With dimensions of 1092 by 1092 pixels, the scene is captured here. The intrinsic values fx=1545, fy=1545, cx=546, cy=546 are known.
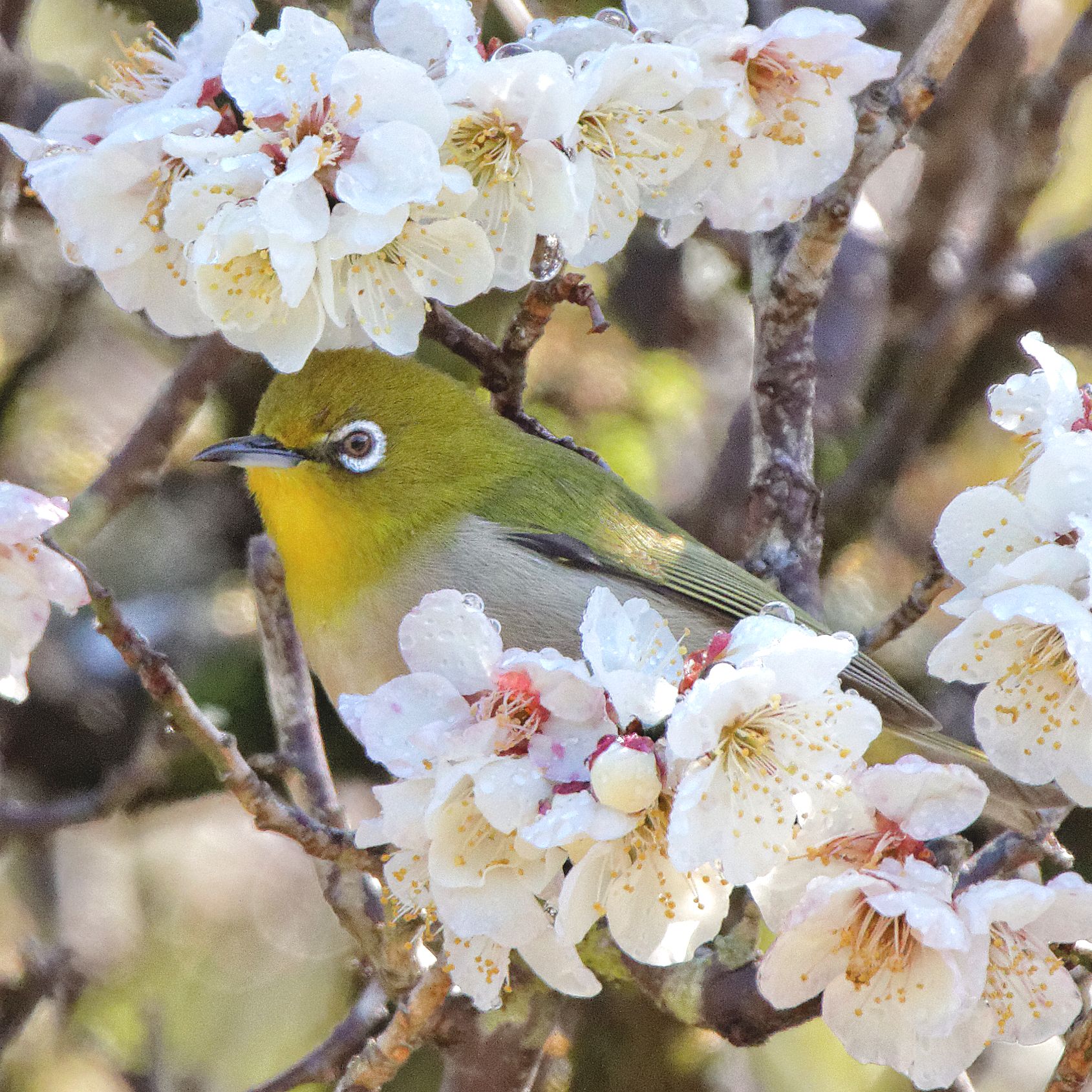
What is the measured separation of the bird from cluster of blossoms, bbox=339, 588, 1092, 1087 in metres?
1.32

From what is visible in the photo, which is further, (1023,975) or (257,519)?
(257,519)

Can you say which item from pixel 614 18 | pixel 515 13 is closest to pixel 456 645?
pixel 614 18

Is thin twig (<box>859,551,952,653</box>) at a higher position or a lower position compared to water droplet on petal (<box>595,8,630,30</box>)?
lower

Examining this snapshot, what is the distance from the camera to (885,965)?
8.05 feet

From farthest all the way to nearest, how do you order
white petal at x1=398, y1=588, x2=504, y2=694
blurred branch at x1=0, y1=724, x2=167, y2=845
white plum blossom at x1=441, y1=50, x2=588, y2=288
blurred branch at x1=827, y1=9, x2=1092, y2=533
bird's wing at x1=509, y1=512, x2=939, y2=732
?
blurred branch at x1=827, y1=9, x2=1092, y2=533 < blurred branch at x1=0, y1=724, x2=167, y2=845 < bird's wing at x1=509, y1=512, x2=939, y2=732 < white plum blossom at x1=441, y1=50, x2=588, y2=288 < white petal at x1=398, y1=588, x2=504, y2=694

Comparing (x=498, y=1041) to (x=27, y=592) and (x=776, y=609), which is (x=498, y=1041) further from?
(x=27, y=592)

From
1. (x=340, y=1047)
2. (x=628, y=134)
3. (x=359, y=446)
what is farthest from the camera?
(x=359, y=446)

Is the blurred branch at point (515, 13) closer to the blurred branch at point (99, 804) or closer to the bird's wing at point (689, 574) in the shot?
the bird's wing at point (689, 574)

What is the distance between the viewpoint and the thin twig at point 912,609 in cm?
373

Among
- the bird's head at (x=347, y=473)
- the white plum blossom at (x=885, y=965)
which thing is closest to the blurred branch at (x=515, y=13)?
the bird's head at (x=347, y=473)

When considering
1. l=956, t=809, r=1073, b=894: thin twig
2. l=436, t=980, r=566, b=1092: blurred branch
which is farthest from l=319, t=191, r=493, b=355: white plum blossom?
l=436, t=980, r=566, b=1092: blurred branch

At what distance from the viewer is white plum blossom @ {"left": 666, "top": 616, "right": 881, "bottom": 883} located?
2.13 meters

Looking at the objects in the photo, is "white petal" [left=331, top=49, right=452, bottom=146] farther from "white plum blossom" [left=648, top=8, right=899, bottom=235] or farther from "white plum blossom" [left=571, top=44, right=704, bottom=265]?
"white plum blossom" [left=648, top=8, right=899, bottom=235]

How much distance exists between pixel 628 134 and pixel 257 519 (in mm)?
3439
